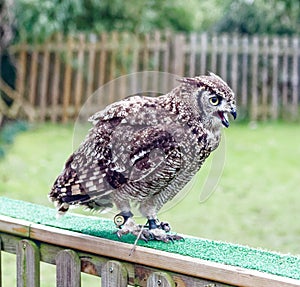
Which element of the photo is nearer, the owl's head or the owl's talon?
the owl's head

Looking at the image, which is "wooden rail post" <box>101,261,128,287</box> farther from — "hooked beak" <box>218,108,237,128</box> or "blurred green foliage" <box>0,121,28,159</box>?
"blurred green foliage" <box>0,121,28,159</box>

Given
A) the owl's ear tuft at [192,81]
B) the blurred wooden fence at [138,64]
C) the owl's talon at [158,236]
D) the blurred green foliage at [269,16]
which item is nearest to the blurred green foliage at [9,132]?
the blurred wooden fence at [138,64]

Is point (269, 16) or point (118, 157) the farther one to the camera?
point (269, 16)

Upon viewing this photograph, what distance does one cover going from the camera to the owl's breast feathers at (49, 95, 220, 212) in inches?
102

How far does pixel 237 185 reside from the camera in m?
8.19

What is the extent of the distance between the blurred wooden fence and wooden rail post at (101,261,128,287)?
9803 millimetres

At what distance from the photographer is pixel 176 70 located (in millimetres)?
12984

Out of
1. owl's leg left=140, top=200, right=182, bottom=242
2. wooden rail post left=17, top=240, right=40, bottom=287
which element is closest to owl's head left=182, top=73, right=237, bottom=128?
owl's leg left=140, top=200, right=182, bottom=242

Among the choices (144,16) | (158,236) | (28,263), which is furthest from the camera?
(144,16)

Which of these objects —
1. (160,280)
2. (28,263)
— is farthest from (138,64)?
(160,280)

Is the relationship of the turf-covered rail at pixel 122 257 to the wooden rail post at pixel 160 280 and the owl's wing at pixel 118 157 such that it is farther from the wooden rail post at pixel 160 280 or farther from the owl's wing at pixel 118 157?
the owl's wing at pixel 118 157

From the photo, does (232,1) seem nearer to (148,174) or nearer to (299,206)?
(299,206)

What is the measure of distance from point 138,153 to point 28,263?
2.41 ft

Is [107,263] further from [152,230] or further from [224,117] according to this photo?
[224,117]
